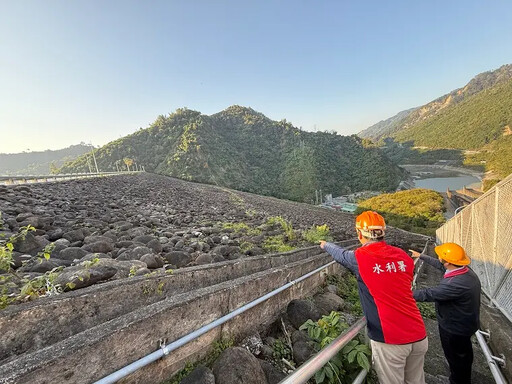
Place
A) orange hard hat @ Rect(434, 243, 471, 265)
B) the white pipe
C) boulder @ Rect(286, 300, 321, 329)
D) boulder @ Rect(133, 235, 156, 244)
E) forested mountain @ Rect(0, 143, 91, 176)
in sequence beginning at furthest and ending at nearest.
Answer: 1. forested mountain @ Rect(0, 143, 91, 176)
2. boulder @ Rect(133, 235, 156, 244)
3. boulder @ Rect(286, 300, 321, 329)
4. orange hard hat @ Rect(434, 243, 471, 265)
5. the white pipe

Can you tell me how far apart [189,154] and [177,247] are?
65.1 metres

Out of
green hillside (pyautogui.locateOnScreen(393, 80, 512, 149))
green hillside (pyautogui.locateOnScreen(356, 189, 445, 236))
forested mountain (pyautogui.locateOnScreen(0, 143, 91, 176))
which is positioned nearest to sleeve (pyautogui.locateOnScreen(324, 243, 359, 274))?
green hillside (pyautogui.locateOnScreen(356, 189, 445, 236))

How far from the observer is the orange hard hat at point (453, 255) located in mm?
2758

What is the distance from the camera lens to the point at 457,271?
9.01 ft

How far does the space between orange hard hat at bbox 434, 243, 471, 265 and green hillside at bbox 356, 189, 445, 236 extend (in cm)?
2592

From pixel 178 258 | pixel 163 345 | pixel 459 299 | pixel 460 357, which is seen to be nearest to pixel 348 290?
pixel 460 357

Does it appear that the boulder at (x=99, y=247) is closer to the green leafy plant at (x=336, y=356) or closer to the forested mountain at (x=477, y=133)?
the green leafy plant at (x=336, y=356)

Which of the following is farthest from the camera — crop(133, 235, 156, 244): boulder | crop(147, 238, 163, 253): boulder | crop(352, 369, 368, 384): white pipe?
crop(133, 235, 156, 244): boulder

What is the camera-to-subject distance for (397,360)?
2.05 meters

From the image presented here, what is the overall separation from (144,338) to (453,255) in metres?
3.19

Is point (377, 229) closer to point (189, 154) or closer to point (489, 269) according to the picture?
point (489, 269)

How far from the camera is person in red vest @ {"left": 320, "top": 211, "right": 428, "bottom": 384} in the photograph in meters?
2.02

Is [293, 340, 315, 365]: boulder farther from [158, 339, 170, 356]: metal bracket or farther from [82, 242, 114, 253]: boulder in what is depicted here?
[82, 242, 114, 253]: boulder

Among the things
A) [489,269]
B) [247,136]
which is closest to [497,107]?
[247,136]
